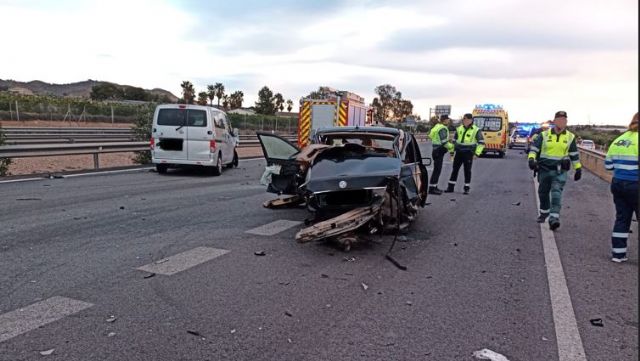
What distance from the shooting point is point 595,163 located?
20062 millimetres

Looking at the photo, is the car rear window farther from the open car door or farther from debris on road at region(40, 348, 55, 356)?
debris on road at region(40, 348, 55, 356)

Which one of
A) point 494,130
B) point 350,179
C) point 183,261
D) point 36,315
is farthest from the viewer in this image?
point 494,130

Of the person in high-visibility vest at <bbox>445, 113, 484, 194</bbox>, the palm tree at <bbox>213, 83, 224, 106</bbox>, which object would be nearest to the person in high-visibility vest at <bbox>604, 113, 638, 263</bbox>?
the person in high-visibility vest at <bbox>445, 113, 484, 194</bbox>

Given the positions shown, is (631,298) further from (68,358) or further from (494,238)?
(68,358)

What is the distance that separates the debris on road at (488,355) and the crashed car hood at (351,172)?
2911 millimetres

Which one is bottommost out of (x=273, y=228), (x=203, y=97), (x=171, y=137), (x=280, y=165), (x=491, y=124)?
(x=273, y=228)

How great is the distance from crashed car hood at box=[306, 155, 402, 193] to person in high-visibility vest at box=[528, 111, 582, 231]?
9.10ft

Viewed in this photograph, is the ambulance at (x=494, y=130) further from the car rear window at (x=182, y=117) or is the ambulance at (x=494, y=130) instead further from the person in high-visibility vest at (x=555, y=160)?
the person in high-visibility vest at (x=555, y=160)

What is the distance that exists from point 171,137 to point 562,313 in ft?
36.9

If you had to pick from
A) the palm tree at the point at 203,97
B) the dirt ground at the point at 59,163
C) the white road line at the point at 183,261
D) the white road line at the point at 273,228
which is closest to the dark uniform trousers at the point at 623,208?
the white road line at the point at 273,228

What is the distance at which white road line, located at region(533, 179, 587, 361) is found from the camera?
11.8 feet

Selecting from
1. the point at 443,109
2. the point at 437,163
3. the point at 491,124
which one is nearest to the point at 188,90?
the point at 443,109

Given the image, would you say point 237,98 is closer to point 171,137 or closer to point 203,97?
point 203,97

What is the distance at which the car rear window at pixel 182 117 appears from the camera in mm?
13586
